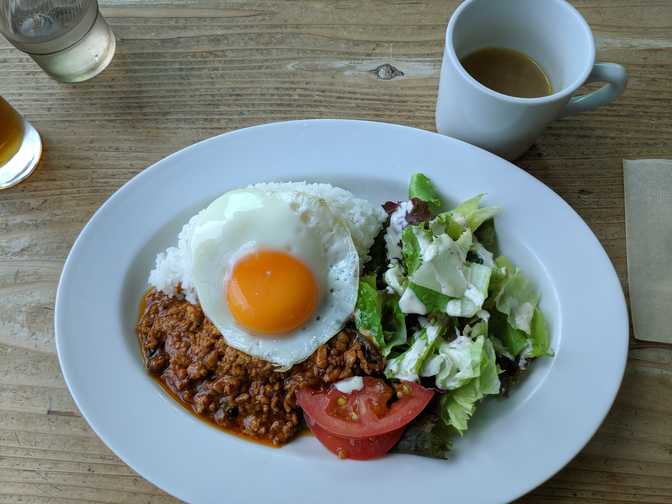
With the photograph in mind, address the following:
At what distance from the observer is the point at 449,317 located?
1.86 m

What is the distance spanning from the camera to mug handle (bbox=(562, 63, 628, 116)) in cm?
187

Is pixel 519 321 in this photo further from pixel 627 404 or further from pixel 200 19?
pixel 200 19

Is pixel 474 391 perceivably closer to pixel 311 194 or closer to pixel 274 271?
pixel 274 271

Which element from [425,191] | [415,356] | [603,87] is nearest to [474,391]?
[415,356]

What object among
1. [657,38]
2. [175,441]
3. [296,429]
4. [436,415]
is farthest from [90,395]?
[657,38]

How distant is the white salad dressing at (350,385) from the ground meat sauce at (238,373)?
1.0 inches

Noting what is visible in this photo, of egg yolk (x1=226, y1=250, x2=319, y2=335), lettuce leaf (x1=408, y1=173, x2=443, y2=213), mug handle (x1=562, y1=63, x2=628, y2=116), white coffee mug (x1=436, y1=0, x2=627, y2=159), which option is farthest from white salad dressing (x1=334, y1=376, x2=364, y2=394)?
mug handle (x1=562, y1=63, x2=628, y2=116)

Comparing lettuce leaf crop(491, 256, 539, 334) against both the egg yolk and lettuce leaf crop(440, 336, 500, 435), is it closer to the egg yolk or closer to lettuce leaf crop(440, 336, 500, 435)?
lettuce leaf crop(440, 336, 500, 435)

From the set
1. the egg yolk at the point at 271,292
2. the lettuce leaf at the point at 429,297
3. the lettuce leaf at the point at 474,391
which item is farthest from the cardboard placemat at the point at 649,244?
the egg yolk at the point at 271,292

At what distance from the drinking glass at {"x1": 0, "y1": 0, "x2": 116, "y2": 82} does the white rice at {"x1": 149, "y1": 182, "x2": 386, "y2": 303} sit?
839 mm

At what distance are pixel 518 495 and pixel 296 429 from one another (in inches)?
26.4

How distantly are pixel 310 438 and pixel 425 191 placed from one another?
2.85 feet

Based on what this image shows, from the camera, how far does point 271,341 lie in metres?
1.94

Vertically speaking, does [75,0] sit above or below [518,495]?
above
